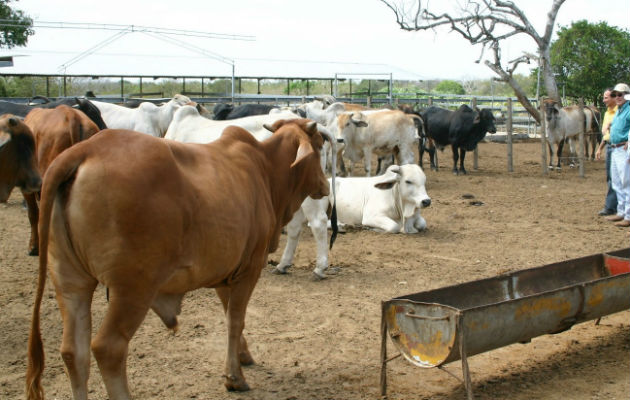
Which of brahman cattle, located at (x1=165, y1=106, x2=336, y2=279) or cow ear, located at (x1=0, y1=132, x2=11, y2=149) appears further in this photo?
brahman cattle, located at (x1=165, y1=106, x2=336, y2=279)

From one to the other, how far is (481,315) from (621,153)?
7.61 meters

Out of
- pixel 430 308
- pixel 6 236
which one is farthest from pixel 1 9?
pixel 430 308

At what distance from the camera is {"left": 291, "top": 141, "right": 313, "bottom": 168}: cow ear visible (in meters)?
5.36

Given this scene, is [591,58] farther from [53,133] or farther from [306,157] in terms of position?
[306,157]

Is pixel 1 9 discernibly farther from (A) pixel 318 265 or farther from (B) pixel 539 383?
(B) pixel 539 383

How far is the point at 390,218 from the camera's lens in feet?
35.2

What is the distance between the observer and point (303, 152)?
17.8 ft

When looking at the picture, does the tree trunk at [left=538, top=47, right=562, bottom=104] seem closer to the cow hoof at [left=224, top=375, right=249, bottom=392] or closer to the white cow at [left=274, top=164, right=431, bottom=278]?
the white cow at [left=274, top=164, right=431, bottom=278]

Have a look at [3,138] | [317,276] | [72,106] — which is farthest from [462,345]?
[72,106]

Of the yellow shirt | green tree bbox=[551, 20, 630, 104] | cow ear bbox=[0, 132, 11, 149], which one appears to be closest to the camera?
cow ear bbox=[0, 132, 11, 149]

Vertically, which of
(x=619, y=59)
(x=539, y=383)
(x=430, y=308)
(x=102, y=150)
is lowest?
(x=539, y=383)

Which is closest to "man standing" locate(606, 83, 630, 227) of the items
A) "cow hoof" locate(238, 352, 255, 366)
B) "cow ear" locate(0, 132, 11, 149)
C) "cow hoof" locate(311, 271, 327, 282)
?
"cow hoof" locate(311, 271, 327, 282)

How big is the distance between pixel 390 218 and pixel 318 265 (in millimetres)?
3091

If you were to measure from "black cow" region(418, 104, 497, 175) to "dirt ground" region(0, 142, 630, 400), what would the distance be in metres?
8.23
